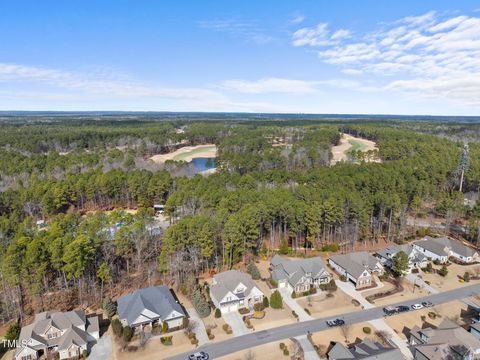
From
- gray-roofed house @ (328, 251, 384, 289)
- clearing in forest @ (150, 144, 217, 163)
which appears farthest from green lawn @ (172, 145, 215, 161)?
gray-roofed house @ (328, 251, 384, 289)

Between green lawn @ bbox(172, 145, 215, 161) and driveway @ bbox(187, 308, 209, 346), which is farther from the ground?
green lawn @ bbox(172, 145, 215, 161)

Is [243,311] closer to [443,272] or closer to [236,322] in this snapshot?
[236,322]

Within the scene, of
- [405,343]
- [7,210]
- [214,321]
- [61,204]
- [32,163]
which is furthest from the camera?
[32,163]

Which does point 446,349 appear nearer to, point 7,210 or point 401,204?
point 401,204

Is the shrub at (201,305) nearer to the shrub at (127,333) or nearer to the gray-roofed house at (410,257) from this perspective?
the shrub at (127,333)

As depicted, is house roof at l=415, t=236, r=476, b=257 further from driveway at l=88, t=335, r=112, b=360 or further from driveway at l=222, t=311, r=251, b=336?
driveway at l=88, t=335, r=112, b=360

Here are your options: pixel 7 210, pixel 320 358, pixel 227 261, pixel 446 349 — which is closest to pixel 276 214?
pixel 227 261
